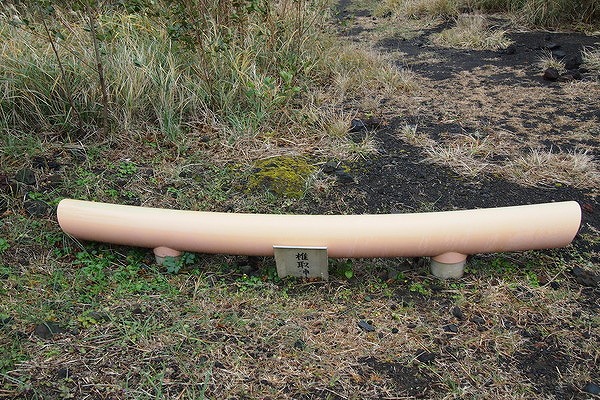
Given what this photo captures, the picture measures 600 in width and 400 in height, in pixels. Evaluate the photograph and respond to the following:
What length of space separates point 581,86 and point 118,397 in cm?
412

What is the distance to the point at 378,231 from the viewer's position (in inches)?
92.3

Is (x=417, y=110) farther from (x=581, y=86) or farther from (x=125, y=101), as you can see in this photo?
(x=125, y=101)

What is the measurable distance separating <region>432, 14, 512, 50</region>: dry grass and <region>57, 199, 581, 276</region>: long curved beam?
3723 millimetres

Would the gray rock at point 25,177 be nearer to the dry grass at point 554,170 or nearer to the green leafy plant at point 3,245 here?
Result: the green leafy plant at point 3,245

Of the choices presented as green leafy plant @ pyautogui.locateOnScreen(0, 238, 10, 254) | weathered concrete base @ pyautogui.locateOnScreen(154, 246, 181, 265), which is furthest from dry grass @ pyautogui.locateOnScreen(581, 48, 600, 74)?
green leafy plant @ pyautogui.locateOnScreen(0, 238, 10, 254)

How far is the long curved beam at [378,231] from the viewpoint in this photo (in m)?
2.33

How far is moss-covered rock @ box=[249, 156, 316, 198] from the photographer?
305cm

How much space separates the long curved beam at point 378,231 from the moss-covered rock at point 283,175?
0.62 meters

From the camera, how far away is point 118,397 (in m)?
1.86

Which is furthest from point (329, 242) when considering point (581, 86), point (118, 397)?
point (581, 86)

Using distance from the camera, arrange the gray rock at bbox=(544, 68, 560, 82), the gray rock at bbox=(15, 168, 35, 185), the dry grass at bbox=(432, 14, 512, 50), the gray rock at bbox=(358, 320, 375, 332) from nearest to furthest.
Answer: the gray rock at bbox=(358, 320, 375, 332)
the gray rock at bbox=(15, 168, 35, 185)
the gray rock at bbox=(544, 68, 560, 82)
the dry grass at bbox=(432, 14, 512, 50)

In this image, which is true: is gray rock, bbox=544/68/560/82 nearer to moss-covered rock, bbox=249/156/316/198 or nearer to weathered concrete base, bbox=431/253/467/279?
moss-covered rock, bbox=249/156/316/198

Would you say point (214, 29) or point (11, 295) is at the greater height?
point (214, 29)

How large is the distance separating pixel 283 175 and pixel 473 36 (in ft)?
11.7
